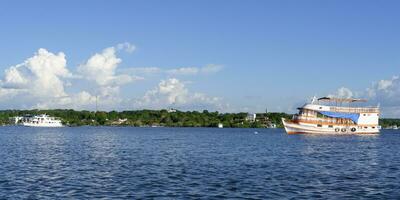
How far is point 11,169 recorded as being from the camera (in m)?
54.5

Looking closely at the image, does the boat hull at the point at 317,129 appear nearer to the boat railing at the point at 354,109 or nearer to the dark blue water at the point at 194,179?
the boat railing at the point at 354,109

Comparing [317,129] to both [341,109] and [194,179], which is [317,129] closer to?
[341,109]

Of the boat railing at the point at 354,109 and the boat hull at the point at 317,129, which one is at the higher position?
the boat railing at the point at 354,109

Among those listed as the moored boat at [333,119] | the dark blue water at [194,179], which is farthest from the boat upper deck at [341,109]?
the dark blue water at [194,179]

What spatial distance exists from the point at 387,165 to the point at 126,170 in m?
32.1

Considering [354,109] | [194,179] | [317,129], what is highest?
[354,109]

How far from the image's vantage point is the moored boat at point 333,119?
158250 mm

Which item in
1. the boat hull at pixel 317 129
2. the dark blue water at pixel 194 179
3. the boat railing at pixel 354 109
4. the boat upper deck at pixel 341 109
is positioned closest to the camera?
the dark blue water at pixel 194 179

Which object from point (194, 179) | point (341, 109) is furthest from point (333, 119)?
point (194, 179)

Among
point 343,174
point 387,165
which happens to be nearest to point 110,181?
point 343,174

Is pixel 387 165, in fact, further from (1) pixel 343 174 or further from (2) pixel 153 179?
(2) pixel 153 179

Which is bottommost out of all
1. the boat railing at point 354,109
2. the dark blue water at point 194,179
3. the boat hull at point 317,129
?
the dark blue water at point 194,179

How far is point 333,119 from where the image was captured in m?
163

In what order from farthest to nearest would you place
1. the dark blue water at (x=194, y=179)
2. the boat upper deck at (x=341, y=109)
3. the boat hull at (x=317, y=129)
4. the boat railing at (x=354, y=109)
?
the boat railing at (x=354, y=109) → the boat hull at (x=317, y=129) → the boat upper deck at (x=341, y=109) → the dark blue water at (x=194, y=179)
